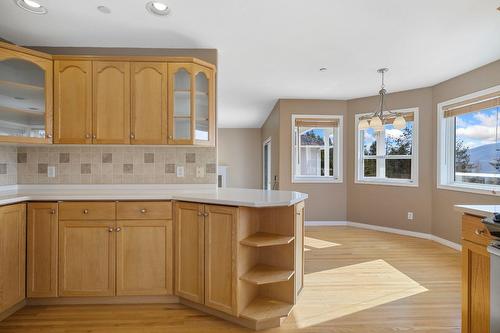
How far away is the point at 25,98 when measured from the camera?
8.15 ft

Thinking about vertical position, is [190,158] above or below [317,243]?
above

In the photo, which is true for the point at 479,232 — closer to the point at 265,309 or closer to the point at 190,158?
the point at 265,309

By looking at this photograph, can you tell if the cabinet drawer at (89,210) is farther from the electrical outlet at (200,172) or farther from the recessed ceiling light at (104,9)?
the recessed ceiling light at (104,9)

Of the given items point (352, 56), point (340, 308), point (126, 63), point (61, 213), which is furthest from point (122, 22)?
point (340, 308)

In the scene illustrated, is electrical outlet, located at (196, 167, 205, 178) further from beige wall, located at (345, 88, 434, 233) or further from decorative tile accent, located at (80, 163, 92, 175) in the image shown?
beige wall, located at (345, 88, 434, 233)

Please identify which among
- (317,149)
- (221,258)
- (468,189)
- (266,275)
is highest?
(317,149)

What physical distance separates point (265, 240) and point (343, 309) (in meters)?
0.93

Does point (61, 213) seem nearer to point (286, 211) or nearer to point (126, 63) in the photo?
point (126, 63)

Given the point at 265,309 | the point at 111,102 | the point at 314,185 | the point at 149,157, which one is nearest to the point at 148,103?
the point at 111,102

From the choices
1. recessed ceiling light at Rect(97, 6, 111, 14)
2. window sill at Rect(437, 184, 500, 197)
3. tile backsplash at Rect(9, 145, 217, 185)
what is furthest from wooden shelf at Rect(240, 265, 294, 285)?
window sill at Rect(437, 184, 500, 197)

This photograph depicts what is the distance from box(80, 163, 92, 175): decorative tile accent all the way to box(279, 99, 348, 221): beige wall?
3.24 metres

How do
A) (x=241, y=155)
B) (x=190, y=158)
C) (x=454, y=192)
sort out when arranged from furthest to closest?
(x=241, y=155) < (x=454, y=192) < (x=190, y=158)

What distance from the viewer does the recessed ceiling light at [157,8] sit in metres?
2.14

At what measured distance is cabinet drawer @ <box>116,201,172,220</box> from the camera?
2293 millimetres
